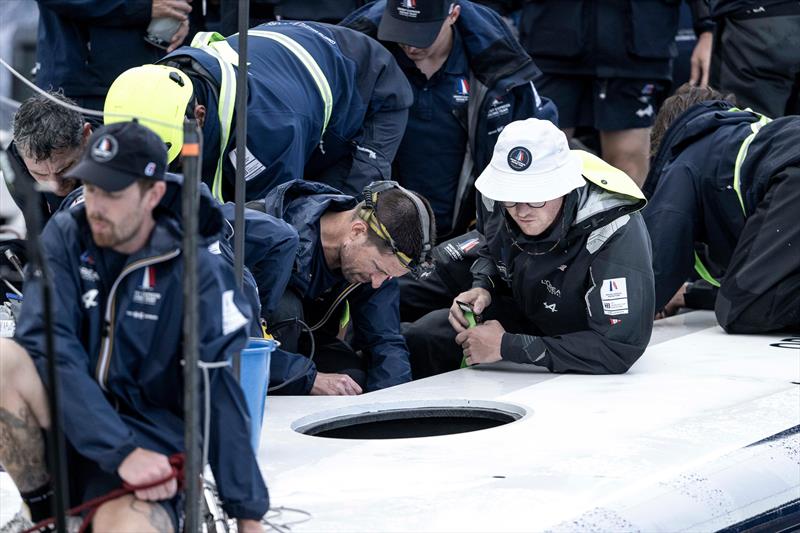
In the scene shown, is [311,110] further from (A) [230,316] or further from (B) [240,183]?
(A) [230,316]

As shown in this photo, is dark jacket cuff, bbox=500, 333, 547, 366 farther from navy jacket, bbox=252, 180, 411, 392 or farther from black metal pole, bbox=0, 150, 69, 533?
black metal pole, bbox=0, 150, 69, 533

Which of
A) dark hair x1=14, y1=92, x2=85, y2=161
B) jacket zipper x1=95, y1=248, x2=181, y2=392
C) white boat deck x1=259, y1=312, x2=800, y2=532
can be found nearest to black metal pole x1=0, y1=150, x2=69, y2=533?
jacket zipper x1=95, y1=248, x2=181, y2=392

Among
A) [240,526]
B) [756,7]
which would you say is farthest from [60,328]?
[756,7]

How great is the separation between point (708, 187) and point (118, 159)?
3208 mm

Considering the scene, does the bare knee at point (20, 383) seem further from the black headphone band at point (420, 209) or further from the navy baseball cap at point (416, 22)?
the navy baseball cap at point (416, 22)

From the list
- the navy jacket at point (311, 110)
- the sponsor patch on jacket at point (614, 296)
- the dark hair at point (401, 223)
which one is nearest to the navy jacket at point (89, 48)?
the navy jacket at point (311, 110)

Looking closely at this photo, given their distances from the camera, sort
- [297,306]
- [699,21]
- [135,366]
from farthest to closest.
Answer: [699,21] → [297,306] → [135,366]

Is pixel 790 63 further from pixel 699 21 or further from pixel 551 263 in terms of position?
pixel 551 263

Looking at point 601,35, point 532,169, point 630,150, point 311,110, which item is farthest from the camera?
point 630,150

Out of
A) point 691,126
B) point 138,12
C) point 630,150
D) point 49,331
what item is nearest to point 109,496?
point 49,331

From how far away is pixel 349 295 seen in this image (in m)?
4.63

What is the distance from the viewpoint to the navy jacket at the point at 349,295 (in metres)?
4.31

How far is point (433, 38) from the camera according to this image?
5168mm

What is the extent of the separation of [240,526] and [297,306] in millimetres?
1744
